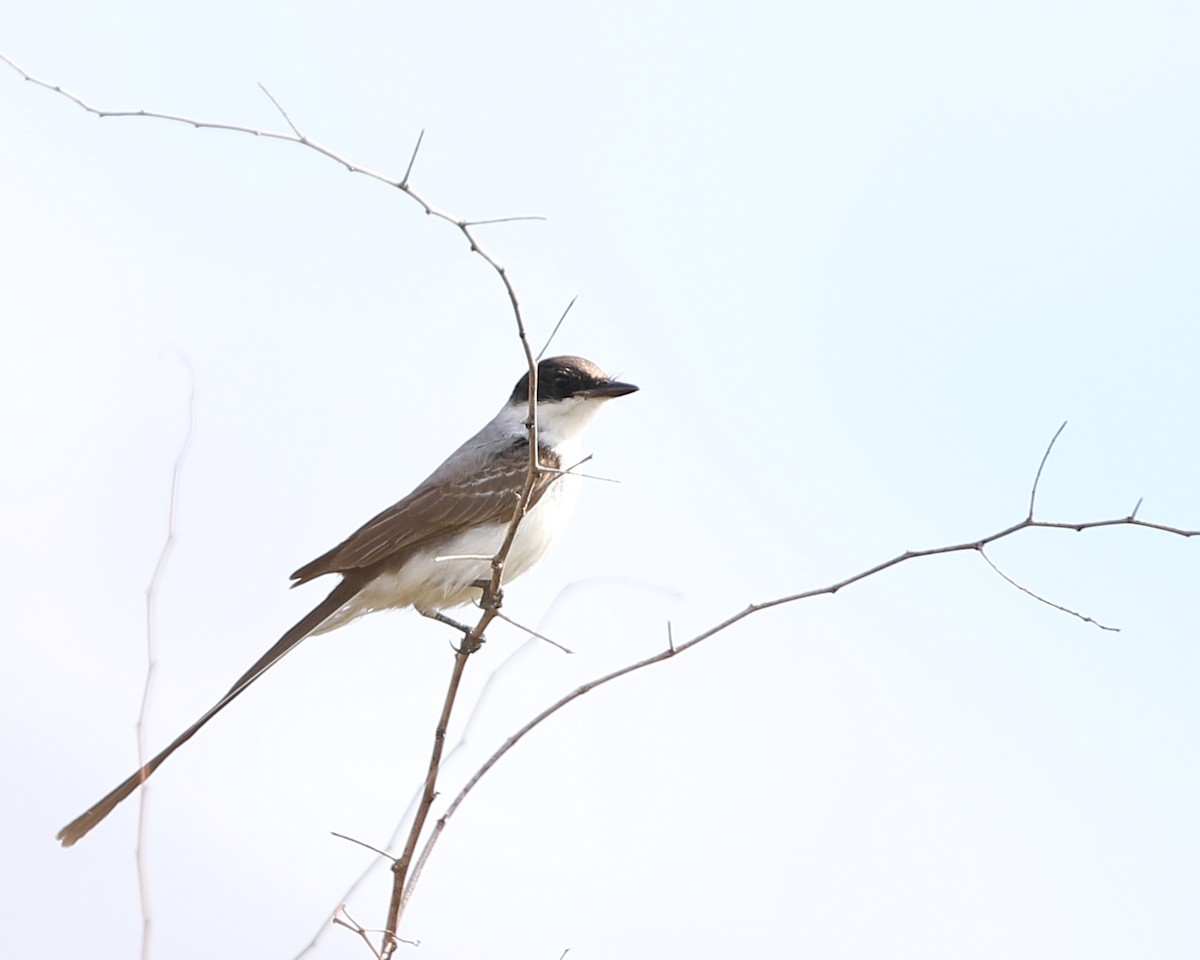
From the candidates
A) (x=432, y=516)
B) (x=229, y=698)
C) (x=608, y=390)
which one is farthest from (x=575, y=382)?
(x=229, y=698)

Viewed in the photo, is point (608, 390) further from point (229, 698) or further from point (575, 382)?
point (229, 698)

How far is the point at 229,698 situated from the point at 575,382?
2.69 meters

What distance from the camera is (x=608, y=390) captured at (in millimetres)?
7301

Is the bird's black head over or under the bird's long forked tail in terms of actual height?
over

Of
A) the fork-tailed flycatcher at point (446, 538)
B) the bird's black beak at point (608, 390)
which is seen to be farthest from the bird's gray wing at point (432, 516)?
the bird's black beak at point (608, 390)

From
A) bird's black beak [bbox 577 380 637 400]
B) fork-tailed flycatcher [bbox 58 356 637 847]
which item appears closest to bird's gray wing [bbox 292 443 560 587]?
fork-tailed flycatcher [bbox 58 356 637 847]

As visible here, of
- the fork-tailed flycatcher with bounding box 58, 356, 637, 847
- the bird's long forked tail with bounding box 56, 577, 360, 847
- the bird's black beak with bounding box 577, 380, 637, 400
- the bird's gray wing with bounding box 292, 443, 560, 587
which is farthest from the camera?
the bird's black beak with bounding box 577, 380, 637, 400

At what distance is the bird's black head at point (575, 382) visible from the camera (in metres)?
7.30

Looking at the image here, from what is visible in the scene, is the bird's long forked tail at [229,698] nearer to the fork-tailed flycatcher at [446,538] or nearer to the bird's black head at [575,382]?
the fork-tailed flycatcher at [446,538]

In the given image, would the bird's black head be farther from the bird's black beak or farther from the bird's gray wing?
the bird's gray wing

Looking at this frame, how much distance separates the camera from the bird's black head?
7.30m

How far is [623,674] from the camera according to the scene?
3.33 metres

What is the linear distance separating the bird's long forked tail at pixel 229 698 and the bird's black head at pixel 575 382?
151 cm

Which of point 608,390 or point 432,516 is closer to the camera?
point 432,516
